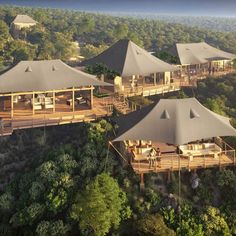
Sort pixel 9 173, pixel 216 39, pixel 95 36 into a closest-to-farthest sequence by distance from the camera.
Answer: pixel 9 173 → pixel 95 36 → pixel 216 39

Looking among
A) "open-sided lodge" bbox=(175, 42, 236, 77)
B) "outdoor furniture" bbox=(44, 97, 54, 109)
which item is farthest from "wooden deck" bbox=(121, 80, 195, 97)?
"outdoor furniture" bbox=(44, 97, 54, 109)

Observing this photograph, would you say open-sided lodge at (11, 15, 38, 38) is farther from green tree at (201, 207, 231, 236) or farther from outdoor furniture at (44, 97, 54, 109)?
green tree at (201, 207, 231, 236)

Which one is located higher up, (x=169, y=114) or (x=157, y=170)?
(x=169, y=114)

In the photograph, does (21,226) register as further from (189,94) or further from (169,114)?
(189,94)

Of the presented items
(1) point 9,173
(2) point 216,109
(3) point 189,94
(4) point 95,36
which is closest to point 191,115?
(2) point 216,109

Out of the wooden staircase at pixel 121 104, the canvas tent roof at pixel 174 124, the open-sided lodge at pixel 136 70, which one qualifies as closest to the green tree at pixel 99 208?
the canvas tent roof at pixel 174 124

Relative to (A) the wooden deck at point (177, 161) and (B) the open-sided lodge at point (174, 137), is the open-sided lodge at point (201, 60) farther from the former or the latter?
(A) the wooden deck at point (177, 161)
